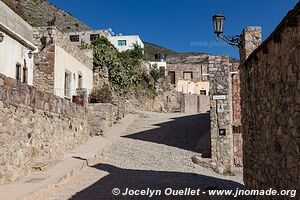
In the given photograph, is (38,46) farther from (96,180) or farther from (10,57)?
(96,180)

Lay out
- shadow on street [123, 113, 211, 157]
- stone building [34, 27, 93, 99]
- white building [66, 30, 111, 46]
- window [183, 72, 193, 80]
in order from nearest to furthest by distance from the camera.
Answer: shadow on street [123, 113, 211, 157]
stone building [34, 27, 93, 99]
white building [66, 30, 111, 46]
window [183, 72, 193, 80]

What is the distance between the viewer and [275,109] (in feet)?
17.1

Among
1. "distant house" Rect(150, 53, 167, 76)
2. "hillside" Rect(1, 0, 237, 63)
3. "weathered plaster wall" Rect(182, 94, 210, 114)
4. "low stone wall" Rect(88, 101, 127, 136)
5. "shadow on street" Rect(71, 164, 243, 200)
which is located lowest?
"shadow on street" Rect(71, 164, 243, 200)

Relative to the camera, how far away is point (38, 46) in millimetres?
18016

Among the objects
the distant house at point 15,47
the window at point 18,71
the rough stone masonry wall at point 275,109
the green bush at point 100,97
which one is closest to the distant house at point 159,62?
the green bush at point 100,97

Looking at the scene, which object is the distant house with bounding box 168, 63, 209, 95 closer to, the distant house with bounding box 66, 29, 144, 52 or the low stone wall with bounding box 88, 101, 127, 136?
the distant house with bounding box 66, 29, 144, 52

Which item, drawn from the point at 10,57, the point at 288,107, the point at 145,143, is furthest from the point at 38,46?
the point at 288,107

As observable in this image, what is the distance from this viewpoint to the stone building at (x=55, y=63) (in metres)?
17.3

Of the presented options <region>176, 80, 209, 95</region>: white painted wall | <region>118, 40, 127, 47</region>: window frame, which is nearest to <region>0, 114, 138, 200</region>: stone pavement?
<region>176, 80, 209, 95</region>: white painted wall

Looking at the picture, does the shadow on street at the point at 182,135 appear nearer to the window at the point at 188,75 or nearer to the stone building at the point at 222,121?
the stone building at the point at 222,121

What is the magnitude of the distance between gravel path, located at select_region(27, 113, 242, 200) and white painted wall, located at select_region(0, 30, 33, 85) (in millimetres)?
5349

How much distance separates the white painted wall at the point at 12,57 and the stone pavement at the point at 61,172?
4.39 metres

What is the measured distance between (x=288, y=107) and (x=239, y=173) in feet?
29.0

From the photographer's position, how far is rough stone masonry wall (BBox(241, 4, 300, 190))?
432cm
